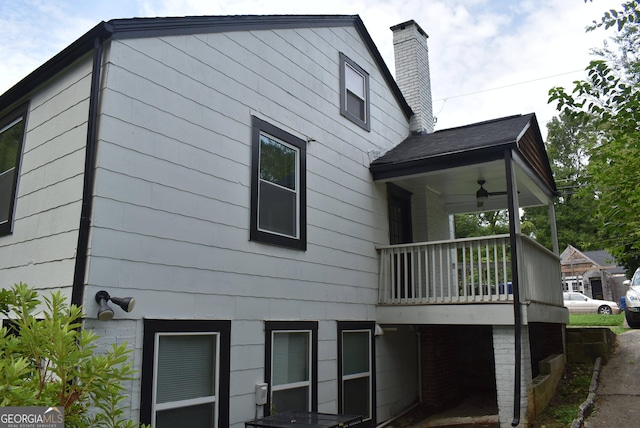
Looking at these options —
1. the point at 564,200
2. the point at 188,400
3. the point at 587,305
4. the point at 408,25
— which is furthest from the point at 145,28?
the point at 564,200

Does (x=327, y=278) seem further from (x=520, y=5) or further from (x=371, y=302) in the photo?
(x=520, y=5)

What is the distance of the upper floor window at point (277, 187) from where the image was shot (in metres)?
6.83

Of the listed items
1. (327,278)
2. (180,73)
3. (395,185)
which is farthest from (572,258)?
(180,73)

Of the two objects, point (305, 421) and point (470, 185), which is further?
point (470, 185)

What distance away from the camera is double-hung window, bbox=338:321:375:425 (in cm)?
799

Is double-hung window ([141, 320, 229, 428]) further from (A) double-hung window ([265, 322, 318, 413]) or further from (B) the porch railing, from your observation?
(B) the porch railing

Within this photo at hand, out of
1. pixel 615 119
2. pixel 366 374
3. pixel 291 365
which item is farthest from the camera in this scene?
pixel 366 374

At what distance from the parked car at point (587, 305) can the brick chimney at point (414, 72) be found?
20.7 m

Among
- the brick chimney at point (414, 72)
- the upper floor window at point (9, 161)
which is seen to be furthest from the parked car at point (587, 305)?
the upper floor window at point (9, 161)

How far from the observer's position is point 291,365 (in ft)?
23.1

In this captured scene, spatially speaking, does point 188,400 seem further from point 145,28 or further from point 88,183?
point 145,28

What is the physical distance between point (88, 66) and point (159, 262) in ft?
7.12

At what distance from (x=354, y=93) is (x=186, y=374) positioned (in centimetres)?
606

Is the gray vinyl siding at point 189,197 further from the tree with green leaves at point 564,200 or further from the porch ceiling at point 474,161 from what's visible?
the tree with green leaves at point 564,200
